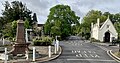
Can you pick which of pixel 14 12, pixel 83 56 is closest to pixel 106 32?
pixel 14 12

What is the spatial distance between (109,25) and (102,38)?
4.60m

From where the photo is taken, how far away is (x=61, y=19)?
283 feet

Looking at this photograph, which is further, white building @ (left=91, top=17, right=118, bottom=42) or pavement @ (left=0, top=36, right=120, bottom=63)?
white building @ (left=91, top=17, right=118, bottom=42)

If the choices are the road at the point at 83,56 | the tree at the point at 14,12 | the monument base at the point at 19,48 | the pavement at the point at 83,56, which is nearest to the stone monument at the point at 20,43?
the monument base at the point at 19,48

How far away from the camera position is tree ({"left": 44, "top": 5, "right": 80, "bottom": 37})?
279 feet

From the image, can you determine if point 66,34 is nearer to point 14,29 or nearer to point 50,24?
point 50,24

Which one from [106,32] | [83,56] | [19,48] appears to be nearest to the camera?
[19,48]

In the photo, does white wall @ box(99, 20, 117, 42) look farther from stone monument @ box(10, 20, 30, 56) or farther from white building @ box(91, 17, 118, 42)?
stone monument @ box(10, 20, 30, 56)

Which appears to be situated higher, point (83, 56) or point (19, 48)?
point (19, 48)

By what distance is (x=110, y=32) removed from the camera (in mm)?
75812

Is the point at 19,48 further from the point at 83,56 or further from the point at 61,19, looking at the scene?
the point at 61,19

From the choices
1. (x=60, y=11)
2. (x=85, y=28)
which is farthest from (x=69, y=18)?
(x=85, y=28)

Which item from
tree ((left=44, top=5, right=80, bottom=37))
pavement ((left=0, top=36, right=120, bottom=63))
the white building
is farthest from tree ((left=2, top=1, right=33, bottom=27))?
pavement ((left=0, top=36, right=120, bottom=63))

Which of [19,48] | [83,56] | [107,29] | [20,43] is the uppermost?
[107,29]
